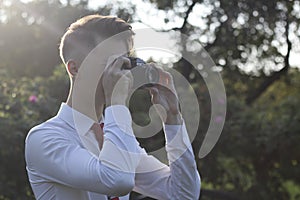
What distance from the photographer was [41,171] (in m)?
1.91

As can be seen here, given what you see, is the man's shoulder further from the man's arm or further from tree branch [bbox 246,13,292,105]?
tree branch [bbox 246,13,292,105]

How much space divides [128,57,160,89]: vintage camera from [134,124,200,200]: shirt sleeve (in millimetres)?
168

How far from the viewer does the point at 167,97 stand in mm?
2078

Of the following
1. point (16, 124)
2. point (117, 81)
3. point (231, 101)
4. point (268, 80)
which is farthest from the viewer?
point (268, 80)

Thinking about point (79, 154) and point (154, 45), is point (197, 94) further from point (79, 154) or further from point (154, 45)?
point (79, 154)

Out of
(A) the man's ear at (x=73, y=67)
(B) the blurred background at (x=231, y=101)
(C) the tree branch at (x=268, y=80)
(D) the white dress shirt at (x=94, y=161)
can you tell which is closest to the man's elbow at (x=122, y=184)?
(D) the white dress shirt at (x=94, y=161)

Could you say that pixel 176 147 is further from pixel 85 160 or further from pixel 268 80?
pixel 268 80

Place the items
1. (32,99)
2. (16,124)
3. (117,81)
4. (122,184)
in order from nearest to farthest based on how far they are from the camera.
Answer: (122,184) → (117,81) → (16,124) → (32,99)

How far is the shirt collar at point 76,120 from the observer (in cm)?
199

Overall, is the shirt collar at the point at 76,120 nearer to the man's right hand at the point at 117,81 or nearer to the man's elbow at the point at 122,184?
the man's right hand at the point at 117,81

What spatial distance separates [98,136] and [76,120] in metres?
0.12

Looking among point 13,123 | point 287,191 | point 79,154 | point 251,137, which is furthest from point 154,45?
point 287,191

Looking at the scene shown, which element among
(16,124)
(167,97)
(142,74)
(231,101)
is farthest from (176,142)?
(231,101)

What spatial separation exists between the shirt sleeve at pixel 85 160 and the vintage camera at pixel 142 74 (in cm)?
14
